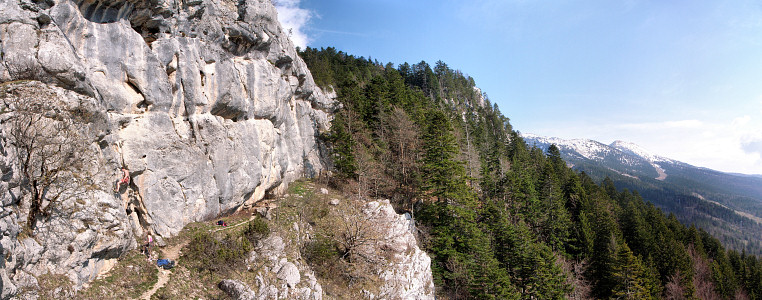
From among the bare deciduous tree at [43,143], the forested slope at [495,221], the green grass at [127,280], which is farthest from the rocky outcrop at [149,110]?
the forested slope at [495,221]

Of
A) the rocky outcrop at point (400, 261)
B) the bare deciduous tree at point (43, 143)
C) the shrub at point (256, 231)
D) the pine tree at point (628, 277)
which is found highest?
the bare deciduous tree at point (43, 143)

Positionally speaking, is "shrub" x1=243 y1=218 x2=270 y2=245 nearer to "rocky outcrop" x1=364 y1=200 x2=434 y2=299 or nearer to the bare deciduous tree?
the bare deciduous tree

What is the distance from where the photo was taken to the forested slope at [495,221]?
99.5 ft

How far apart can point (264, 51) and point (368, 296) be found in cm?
2121

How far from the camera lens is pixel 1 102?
11.8 meters

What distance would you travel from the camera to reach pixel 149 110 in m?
19.0

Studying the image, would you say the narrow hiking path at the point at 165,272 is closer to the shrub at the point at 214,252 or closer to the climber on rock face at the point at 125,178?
the shrub at the point at 214,252

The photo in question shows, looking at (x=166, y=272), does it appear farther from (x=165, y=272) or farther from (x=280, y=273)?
(x=280, y=273)

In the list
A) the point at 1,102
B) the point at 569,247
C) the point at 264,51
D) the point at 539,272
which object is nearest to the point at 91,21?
the point at 1,102

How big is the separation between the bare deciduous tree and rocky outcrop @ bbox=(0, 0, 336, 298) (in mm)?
382

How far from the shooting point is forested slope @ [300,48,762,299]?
30312 mm

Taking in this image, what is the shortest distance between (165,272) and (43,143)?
24.1ft

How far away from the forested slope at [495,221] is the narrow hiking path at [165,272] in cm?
1604

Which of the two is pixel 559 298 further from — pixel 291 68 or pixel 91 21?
pixel 91 21
